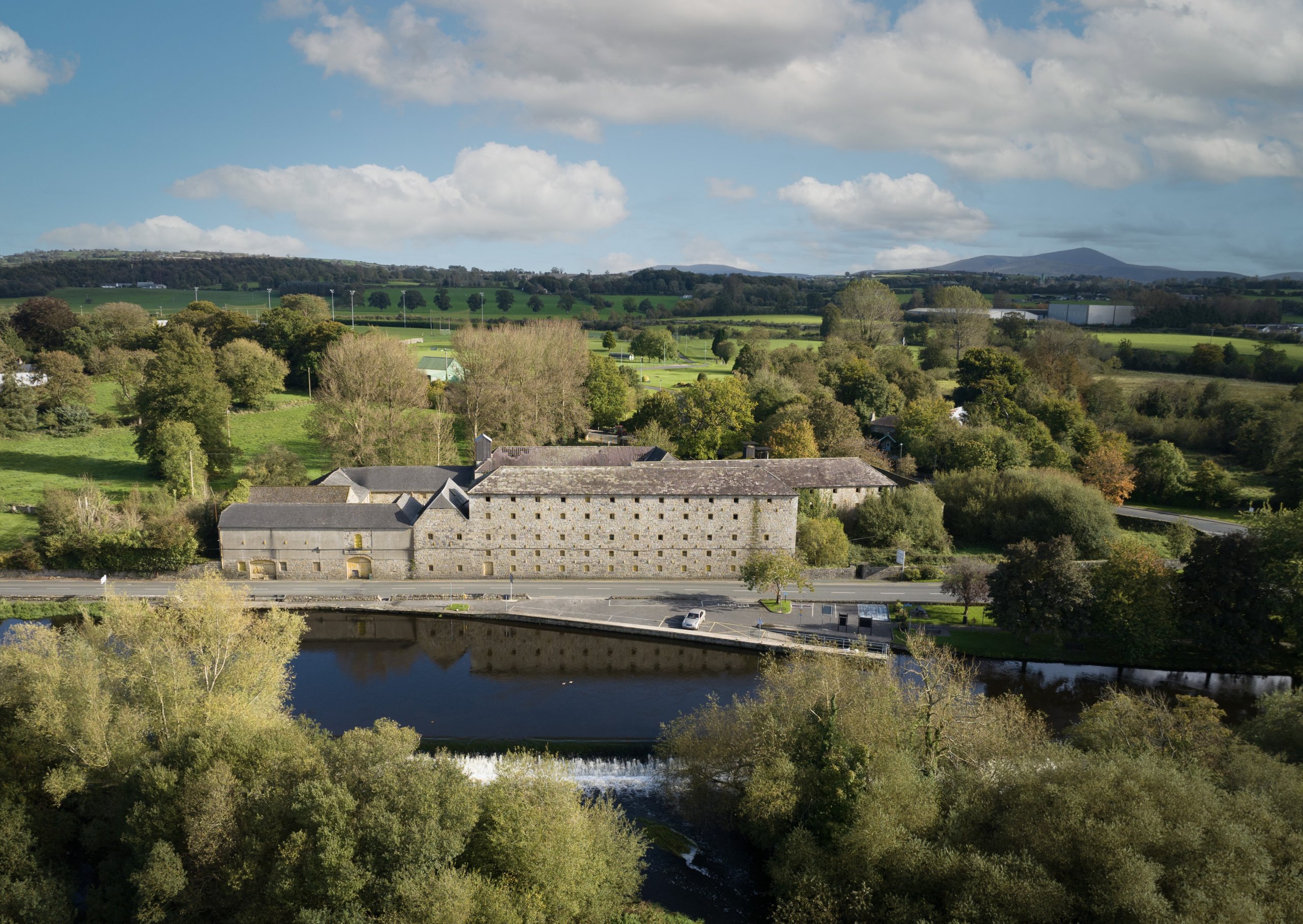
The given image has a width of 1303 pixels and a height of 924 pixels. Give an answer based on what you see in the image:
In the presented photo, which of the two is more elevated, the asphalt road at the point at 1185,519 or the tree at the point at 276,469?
the tree at the point at 276,469

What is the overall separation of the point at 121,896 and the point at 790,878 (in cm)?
1949

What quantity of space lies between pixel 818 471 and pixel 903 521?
646cm

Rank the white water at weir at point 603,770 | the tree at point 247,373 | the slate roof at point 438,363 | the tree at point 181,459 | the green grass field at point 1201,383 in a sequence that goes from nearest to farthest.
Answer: the white water at weir at point 603,770 → the tree at point 181,459 → the tree at point 247,373 → the green grass field at point 1201,383 → the slate roof at point 438,363

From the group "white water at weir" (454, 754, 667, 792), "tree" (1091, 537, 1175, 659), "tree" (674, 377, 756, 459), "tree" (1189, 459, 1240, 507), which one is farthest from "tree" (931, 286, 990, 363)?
"white water at weir" (454, 754, 667, 792)

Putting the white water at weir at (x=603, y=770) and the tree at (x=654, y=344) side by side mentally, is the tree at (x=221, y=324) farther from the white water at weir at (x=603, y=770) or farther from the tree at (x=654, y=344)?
the white water at weir at (x=603, y=770)

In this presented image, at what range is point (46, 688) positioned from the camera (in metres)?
27.1

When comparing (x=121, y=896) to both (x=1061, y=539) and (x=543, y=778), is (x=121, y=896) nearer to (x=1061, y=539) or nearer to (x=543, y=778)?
(x=543, y=778)

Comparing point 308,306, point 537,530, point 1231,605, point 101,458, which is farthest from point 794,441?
point 308,306

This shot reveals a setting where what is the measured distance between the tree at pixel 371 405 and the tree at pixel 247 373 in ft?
39.5

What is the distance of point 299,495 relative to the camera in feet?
177

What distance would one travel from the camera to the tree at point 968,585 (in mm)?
43000

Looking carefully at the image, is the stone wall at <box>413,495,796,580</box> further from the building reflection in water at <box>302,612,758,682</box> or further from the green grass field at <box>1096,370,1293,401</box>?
the green grass field at <box>1096,370,1293,401</box>

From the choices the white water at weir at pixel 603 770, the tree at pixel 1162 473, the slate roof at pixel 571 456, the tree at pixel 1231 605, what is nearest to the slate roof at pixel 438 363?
the slate roof at pixel 571 456

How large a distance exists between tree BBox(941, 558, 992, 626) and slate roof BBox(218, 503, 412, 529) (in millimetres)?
30645
